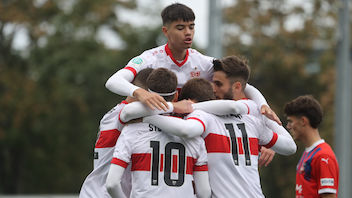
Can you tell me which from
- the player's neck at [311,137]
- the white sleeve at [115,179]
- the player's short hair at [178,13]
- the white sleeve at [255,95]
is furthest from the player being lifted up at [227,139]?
the player's neck at [311,137]

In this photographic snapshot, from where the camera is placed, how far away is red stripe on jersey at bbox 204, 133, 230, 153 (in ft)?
Result: 18.0

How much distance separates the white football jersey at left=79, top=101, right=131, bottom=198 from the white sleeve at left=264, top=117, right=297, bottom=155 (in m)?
1.29

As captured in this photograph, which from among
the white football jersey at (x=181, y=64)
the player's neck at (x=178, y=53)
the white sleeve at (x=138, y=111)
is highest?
the player's neck at (x=178, y=53)

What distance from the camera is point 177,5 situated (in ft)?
20.2

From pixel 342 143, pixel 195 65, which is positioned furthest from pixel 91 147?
pixel 195 65

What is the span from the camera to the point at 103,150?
620cm

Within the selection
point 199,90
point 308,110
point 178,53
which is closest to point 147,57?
point 178,53

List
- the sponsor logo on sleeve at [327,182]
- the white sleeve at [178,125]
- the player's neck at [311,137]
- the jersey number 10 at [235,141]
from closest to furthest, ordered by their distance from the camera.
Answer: the white sleeve at [178,125] < the jersey number 10 at [235,141] < the sponsor logo on sleeve at [327,182] < the player's neck at [311,137]

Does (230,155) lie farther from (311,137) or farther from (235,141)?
(311,137)

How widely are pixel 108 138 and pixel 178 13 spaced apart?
49.4 inches

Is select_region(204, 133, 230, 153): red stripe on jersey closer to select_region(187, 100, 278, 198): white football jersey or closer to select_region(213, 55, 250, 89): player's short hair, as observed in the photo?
select_region(187, 100, 278, 198): white football jersey

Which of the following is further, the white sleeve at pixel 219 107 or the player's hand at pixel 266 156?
the player's hand at pixel 266 156

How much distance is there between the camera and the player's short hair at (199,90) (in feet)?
18.5

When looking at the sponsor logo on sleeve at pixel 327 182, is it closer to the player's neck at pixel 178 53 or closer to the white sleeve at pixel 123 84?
the player's neck at pixel 178 53
